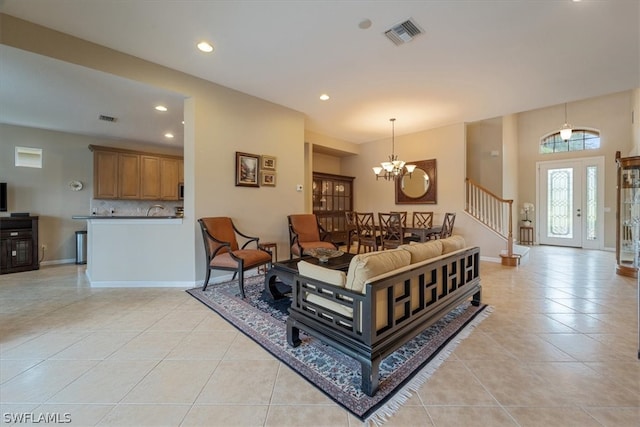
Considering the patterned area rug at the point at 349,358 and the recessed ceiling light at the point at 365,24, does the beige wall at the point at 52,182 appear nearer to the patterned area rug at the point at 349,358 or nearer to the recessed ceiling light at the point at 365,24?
the patterned area rug at the point at 349,358

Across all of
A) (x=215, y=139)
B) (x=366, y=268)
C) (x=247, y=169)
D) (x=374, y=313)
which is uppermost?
(x=215, y=139)

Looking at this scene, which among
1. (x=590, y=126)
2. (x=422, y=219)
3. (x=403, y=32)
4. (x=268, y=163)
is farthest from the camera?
(x=590, y=126)

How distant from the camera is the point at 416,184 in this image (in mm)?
6312

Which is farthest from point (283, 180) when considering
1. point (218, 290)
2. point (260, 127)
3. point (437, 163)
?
point (437, 163)

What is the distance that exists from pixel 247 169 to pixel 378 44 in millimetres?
2505

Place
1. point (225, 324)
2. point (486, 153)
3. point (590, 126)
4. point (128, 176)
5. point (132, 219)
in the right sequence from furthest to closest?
point (486, 153) < point (590, 126) < point (128, 176) < point (132, 219) < point (225, 324)

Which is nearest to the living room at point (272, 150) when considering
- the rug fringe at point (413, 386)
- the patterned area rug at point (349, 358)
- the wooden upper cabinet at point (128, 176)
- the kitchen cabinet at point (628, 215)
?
the wooden upper cabinet at point (128, 176)

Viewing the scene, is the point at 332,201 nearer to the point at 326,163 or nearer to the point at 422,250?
the point at 326,163

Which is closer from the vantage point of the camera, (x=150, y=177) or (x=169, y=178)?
(x=150, y=177)

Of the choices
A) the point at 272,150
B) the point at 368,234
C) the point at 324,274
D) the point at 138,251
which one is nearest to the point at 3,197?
the point at 138,251

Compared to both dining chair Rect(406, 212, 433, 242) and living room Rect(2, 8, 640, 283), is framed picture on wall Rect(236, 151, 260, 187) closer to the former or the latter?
living room Rect(2, 8, 640, 283)

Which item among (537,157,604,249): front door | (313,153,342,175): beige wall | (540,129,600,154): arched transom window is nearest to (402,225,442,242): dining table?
(313,153,342,175): beige wall

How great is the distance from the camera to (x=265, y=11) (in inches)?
92.2

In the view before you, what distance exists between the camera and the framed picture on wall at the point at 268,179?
Result: 432 cm
